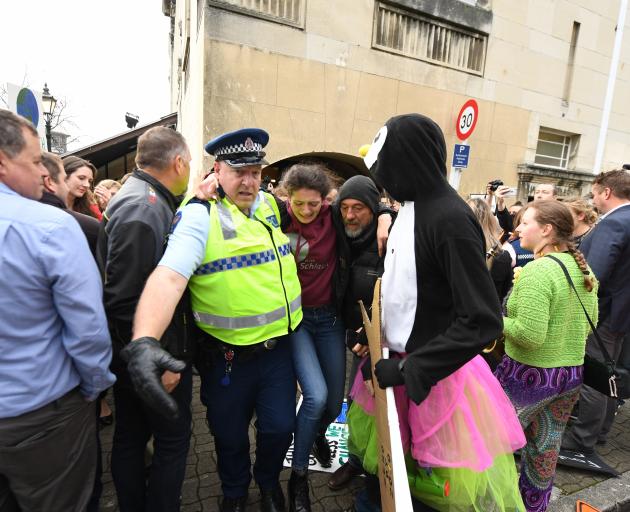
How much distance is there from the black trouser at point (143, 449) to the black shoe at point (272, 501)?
49 cm

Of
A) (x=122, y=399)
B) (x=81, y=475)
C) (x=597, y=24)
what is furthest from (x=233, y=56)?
(x=597, y=24)

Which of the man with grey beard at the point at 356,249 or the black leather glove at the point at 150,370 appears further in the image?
the man with grey beard at the point at 356,249

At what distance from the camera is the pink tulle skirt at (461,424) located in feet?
5.08

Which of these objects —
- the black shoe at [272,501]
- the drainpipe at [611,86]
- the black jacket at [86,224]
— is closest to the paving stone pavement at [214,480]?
the black shoe at [272,501]

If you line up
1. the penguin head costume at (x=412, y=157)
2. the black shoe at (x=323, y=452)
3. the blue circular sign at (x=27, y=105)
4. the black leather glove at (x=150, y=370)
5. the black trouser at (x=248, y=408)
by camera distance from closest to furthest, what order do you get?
the black leather glove at (x=150, y=370)
the penguin head costume at (x=412, y=157)
the black trouser at (x=248, y=408)
the black shoe at (x=323, y=452)
the blue circular sign at (x=27, y=105)

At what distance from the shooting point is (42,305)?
1.39 metres

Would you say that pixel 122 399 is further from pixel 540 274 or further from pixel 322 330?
pixel 540 274

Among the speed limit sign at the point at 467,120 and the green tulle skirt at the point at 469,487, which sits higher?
the speed limit sign at the point at 467,120

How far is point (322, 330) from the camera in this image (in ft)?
7.75

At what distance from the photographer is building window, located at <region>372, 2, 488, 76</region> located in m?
6.76

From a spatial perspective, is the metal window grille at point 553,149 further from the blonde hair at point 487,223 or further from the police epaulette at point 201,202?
the police epaulette at point 201,202

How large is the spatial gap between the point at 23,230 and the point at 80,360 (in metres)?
0.53

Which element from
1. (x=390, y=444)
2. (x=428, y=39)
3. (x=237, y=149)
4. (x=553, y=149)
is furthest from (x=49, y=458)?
(x=553, y=149)

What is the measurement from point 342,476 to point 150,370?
1812 millimetres
